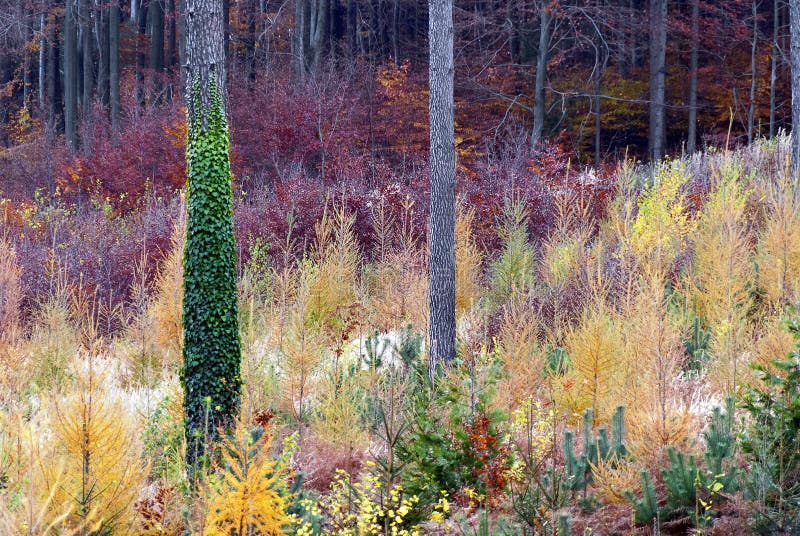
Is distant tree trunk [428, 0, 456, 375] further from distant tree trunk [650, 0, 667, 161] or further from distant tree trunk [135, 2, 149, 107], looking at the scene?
distant tree trunk [135, 2, 149, 107]

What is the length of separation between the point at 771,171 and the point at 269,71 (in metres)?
15.0

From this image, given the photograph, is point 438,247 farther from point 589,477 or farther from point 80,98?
point 80,98

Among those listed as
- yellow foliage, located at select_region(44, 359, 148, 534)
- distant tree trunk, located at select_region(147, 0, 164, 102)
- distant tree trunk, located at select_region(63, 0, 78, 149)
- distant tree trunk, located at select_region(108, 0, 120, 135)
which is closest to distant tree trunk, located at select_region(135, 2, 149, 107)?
distant tree trunk, located at select_region(147, 0, 164, 102)

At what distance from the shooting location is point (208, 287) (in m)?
6.78

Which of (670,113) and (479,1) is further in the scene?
(479,1)

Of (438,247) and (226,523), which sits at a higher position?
(438,247)

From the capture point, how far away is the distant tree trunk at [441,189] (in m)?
8.13

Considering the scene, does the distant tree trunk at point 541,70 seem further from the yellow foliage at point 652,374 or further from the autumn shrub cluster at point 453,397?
the yellow foliage at point 652,374

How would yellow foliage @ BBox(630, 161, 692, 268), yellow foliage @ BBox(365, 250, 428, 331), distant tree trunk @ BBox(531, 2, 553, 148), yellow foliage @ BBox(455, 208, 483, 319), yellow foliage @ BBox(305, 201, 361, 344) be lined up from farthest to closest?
distant tree trunk @ BBox(531, 2, 553, 148), yellow foliage @ BBox(455, 208, 483, 319), yellow foliage @ BBox(305, 201, 361, 344), yellow foliage @ BBox(365, 250, 428, 331), yellow foliage @ BBox(630, 161, 692, 268)

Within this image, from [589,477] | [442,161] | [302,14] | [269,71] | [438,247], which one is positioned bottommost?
[589,477]

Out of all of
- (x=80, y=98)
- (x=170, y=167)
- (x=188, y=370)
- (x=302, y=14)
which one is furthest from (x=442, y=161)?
(x=80, y=98)

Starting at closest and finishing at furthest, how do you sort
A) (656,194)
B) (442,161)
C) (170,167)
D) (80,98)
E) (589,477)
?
(589,477)
(442,161)
(656,194)
(170,167)
(80,98)

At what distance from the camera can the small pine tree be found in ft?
22.1

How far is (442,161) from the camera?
27.0 ft
